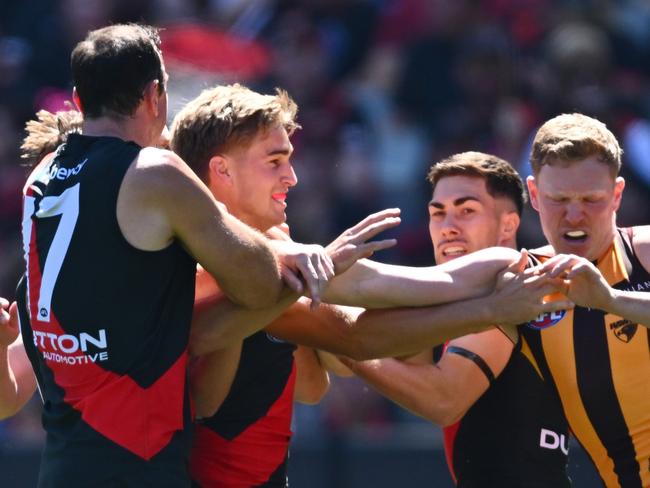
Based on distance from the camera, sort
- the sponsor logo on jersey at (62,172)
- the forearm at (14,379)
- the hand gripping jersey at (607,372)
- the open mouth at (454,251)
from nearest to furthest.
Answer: the sponsor logo on jersey at (62,172) < the forearm at (14,379) < the hand gripping jersey at (607,372) < the open mouth at (454,251)

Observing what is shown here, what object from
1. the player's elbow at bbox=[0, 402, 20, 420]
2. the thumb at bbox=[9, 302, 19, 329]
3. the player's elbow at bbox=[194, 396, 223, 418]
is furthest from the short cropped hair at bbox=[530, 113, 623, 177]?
the player's elbow at bbox=[0, 402, 20, 420]

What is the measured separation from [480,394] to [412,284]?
58cm

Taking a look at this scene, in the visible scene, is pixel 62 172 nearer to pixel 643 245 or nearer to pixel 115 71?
pixel 115 71

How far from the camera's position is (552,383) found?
4.94 metres

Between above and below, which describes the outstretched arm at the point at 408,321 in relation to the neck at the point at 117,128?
below

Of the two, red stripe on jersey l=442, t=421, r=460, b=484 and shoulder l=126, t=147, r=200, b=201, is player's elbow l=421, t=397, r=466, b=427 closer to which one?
red stripe on jersey l=442, t=421, r=460, b=484

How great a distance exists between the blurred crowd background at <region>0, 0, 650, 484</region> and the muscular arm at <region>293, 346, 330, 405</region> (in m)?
4.14

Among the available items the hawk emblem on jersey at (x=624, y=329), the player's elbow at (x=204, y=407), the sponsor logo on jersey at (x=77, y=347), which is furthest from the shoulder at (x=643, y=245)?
the sponsor logo on jersey at (x=77, y=347)

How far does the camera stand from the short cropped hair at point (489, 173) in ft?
17.3

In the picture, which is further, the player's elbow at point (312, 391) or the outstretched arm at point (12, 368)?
the player's elbow at point (312, 391)

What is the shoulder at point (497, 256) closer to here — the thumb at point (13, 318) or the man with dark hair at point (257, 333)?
→ the man with dark hair at point (257, 333)

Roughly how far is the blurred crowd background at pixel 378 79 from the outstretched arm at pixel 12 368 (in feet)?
14.9

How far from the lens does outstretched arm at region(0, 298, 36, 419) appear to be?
174 inches

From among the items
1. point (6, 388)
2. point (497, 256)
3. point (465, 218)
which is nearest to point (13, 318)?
point (6, 388)
